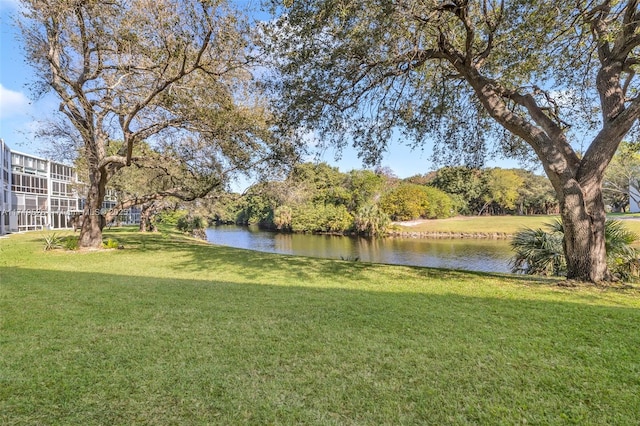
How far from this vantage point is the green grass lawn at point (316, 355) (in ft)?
8.02

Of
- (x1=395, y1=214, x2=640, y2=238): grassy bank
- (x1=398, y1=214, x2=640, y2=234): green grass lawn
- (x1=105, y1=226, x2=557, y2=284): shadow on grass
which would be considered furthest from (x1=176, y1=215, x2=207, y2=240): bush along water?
(x1=398, y1=214, x2=640, y2=234): green grass lawn

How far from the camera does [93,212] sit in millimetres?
12977

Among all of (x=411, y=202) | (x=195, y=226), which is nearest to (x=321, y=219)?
(x=411, y=202)

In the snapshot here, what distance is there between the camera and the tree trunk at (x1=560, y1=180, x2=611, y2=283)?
680 cm

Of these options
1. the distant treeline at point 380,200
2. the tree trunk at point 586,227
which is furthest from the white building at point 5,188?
the tree trunk at point 586,227

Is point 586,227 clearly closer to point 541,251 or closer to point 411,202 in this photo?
point 541,251

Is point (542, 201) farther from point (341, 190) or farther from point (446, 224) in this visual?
point (341, 190)

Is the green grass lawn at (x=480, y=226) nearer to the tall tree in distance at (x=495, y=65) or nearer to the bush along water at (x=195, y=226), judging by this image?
the bush along water at (x=195, y=226)

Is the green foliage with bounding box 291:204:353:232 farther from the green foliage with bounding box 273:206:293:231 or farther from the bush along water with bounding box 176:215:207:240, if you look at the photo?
the bush along water with bounding box 176:215:207:240

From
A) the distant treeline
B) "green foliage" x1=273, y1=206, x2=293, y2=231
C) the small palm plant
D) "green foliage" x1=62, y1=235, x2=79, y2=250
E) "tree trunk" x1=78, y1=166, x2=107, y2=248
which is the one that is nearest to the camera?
the small palm plant

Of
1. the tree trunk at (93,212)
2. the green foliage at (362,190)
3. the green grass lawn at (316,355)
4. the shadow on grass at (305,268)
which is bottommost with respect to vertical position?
the shadow on grass at (305,268)

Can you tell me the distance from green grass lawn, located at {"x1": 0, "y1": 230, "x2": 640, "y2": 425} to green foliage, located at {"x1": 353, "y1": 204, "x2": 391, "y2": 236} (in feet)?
106

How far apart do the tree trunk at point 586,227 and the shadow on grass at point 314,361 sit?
2.07 meters

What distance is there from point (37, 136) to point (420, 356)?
16198mm
